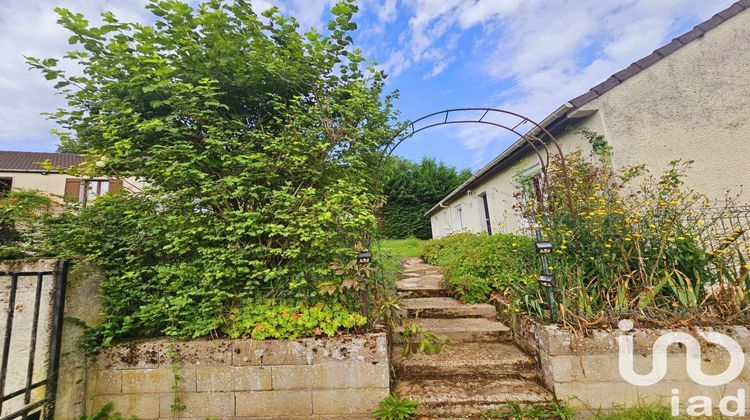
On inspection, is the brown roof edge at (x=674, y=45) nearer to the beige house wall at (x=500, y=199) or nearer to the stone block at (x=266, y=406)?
the beige house wall at (x=500, y=199)

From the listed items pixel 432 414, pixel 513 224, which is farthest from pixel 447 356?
pixel 513 224

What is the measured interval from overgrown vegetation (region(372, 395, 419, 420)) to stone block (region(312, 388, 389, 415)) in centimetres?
7

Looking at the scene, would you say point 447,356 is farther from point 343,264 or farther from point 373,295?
point 343,264

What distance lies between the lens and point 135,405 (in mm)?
2348

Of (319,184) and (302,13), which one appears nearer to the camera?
(319,184)

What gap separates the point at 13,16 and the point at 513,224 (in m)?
9.61

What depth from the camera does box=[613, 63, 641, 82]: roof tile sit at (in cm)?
505

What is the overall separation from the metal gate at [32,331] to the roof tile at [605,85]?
301 inches

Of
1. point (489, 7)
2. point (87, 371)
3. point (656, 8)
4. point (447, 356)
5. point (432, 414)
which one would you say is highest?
point (489, 7)

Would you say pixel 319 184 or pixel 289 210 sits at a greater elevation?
pixel 319 184

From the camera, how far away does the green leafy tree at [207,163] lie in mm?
2480

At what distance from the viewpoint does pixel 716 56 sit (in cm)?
521

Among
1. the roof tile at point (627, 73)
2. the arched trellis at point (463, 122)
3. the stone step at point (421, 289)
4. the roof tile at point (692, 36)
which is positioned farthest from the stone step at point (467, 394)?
the roof tile at point (692, 36)

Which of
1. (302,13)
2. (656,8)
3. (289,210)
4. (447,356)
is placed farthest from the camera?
(656,8)
